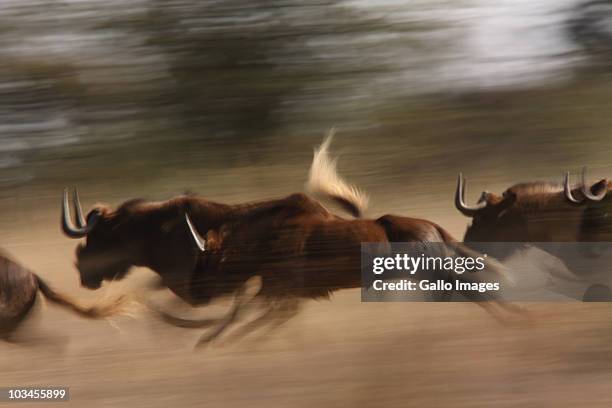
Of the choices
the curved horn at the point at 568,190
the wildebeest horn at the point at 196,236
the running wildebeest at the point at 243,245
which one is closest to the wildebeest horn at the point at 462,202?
the running wildebeest at the point at 243,245

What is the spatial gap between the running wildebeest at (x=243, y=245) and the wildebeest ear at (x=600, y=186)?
Answer: 2.07 ft

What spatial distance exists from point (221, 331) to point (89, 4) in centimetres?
155

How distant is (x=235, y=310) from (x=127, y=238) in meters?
0.57

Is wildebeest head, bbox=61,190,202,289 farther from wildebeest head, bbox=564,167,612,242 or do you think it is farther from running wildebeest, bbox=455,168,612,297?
wildebeest head, bbox=564,167,612,242

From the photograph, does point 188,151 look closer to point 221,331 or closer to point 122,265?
point 122,265

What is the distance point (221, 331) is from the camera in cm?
299

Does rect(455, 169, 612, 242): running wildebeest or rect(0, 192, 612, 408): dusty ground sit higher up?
rect(455, 169, 612, 242): running wildebeest

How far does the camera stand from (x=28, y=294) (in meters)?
2.97

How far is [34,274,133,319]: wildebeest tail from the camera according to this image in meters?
2.95

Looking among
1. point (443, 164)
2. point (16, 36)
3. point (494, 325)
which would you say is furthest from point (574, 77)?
point (16, 36)

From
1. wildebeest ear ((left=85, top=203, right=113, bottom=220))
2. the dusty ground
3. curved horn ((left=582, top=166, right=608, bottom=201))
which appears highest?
wildebeest ear ((left=85, top=203, right=113, bottom=220))

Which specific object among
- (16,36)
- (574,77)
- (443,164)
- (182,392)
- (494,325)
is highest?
(16,36)
